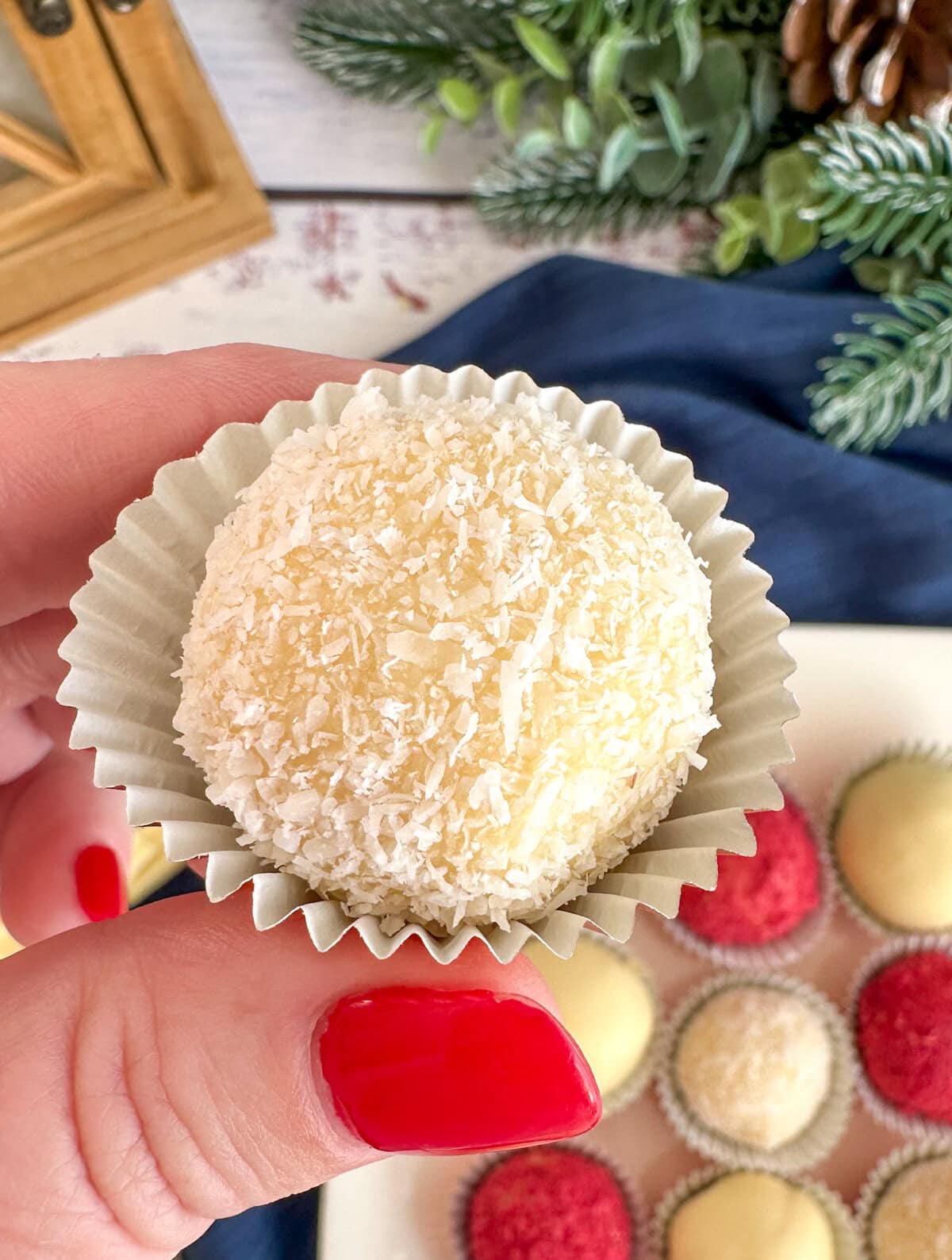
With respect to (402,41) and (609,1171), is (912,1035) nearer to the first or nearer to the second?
(609,1171)

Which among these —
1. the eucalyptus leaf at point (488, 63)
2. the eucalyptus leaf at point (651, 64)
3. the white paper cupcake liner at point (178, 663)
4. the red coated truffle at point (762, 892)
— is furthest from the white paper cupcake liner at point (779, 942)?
the eucalyptus leaf at point (488, 63)

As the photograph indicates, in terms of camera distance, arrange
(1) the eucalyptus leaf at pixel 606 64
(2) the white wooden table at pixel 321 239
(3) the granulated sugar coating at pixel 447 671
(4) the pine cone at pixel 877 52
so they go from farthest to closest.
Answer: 1. (2) the white wooden table at pixel 321 239
2. (1) the eucalyptus leaf at pixel 606 64
3. (4) the pine cone at pixel 877 52
4. (3) the granulated sugar coating at pixel 447 671

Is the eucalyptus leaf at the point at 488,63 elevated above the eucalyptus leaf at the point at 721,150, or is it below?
above

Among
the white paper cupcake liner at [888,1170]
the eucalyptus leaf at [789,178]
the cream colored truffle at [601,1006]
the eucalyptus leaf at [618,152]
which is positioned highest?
the eucalyptus leaf at [618,152]

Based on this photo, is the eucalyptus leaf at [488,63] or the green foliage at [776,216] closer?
the green foliage at [776,216]

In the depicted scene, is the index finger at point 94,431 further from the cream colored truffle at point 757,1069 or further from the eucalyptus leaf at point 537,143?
the cream colored truffle at point 757,1069

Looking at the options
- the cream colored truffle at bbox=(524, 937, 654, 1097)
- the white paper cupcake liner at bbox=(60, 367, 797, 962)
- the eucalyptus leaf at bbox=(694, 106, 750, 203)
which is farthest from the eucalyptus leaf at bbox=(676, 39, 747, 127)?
the cream colored truffle at bbox=(524, 937, 654, 1097)

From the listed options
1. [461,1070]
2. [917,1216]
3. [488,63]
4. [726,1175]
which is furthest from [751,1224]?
[488,63]

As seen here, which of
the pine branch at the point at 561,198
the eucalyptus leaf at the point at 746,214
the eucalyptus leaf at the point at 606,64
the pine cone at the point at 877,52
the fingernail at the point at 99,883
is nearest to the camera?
the fingernail at the point at 99,883
